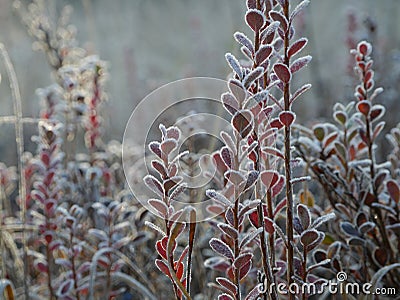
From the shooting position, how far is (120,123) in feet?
15.6

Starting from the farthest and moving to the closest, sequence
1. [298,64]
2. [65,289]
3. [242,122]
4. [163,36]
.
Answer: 1. [163,36]
2. [65,289]
3. [298,64]
4. [242,122]

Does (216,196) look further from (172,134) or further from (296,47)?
(296,47)

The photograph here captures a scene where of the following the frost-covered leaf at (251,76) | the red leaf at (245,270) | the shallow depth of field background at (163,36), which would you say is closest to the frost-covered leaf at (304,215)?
A: the red leaf at (245,270)

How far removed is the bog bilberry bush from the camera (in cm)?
71

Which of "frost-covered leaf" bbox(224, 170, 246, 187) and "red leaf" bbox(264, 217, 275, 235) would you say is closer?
"frost-covered leaf" bbox(224, 170, 246, 187)

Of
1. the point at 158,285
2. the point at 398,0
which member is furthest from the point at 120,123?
the point at 158,285

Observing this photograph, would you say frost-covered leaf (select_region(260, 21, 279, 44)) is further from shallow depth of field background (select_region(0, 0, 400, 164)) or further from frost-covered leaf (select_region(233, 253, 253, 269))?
shallow depth of field background (select_region(0, 0, 400, 164))

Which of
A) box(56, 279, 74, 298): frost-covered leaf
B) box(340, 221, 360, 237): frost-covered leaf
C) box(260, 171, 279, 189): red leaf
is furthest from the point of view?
box(56, 279, 74, 298): frost-covered leaf

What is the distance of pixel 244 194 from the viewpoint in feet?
2.47

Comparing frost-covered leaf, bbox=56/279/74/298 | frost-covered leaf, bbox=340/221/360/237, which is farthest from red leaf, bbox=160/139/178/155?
frost-covered leaf, bbox=56/279/74/298

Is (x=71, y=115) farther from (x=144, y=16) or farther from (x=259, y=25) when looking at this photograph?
(x=144, y=16)

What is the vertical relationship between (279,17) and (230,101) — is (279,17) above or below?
above

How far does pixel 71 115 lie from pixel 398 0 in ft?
11.8

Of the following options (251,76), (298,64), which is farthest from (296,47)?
(251,76)
